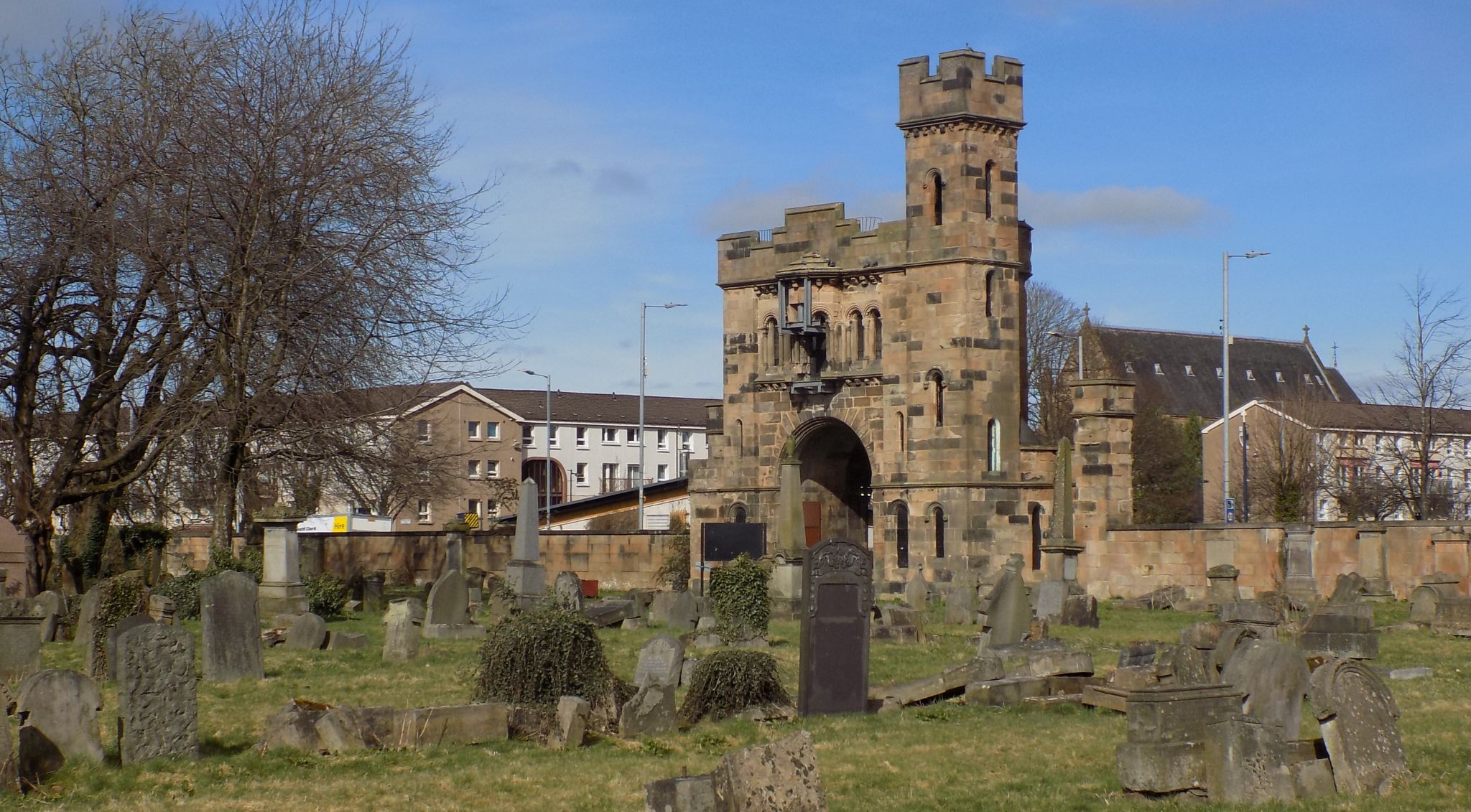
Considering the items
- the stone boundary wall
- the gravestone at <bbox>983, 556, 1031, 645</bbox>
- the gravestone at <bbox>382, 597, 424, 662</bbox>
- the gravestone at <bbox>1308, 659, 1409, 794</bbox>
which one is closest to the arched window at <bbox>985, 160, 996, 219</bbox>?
→ the stone boundary wall

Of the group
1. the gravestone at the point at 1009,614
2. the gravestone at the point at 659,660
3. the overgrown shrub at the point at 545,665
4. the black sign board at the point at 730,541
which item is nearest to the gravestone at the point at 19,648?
the overgrown shrub at the point at 545,665

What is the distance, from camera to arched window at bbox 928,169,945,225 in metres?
40.1

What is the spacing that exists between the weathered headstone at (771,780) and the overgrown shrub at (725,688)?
177 inches

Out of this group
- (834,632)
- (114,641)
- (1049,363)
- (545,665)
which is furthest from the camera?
(1049,363)

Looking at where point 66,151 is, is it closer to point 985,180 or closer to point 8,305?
point 8,305

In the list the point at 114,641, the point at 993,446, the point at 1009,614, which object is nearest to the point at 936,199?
the point at 993,446

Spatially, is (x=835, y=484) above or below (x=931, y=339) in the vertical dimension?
below

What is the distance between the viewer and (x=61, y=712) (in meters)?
11.1

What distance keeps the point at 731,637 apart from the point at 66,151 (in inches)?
545

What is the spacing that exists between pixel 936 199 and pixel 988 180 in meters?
1.35

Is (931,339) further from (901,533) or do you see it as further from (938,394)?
(901,533)

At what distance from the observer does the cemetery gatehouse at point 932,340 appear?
3966 centimetres

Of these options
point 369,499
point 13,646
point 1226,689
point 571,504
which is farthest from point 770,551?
point 1226,689

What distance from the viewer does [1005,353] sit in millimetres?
40062
